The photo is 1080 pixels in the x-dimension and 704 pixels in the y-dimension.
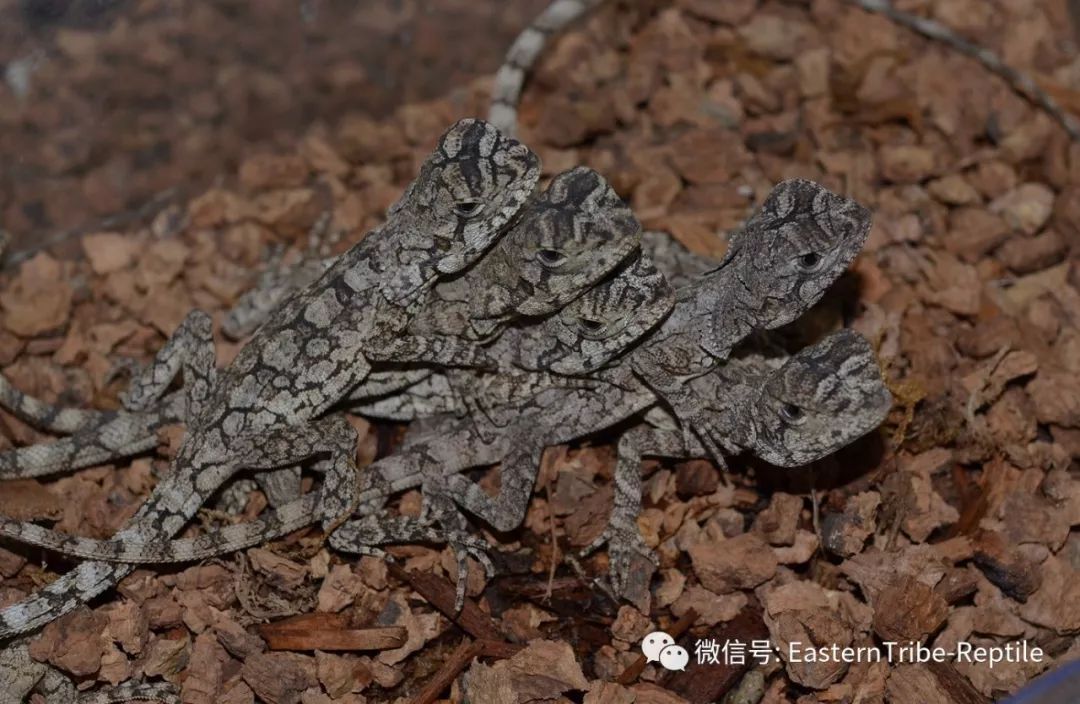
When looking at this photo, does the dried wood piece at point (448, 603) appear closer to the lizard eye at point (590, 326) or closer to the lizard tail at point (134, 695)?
the lizard tail at point (134, 695)

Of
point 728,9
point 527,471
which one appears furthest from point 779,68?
Answer: point 527,471

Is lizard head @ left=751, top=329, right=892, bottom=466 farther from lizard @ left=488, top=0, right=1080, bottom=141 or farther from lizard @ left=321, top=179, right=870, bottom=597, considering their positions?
lizard @ left=488, top=0, right=1080, bottom=141

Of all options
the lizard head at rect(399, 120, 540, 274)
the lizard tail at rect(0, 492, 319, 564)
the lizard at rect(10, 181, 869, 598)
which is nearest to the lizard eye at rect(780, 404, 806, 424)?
the lizard at rect(10, 181, 869, 598)

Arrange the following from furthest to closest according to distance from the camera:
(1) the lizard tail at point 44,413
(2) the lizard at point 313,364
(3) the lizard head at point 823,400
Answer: (1) the lizard tail at point 44,413
(2) the lizard at point 313,364
(3) the lizard head at point 823,400

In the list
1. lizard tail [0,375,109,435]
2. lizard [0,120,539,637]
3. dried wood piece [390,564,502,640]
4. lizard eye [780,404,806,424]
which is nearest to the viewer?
lizard eye [780,404,806,424]

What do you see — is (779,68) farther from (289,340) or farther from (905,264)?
(289,340)

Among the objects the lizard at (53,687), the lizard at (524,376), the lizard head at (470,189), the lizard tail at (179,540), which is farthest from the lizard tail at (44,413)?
the lizard head at (470,189)

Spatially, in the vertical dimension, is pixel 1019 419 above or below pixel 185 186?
below

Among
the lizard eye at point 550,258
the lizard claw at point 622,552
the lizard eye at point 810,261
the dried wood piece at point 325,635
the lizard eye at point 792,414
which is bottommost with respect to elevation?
the lizard claw at point 622,552
